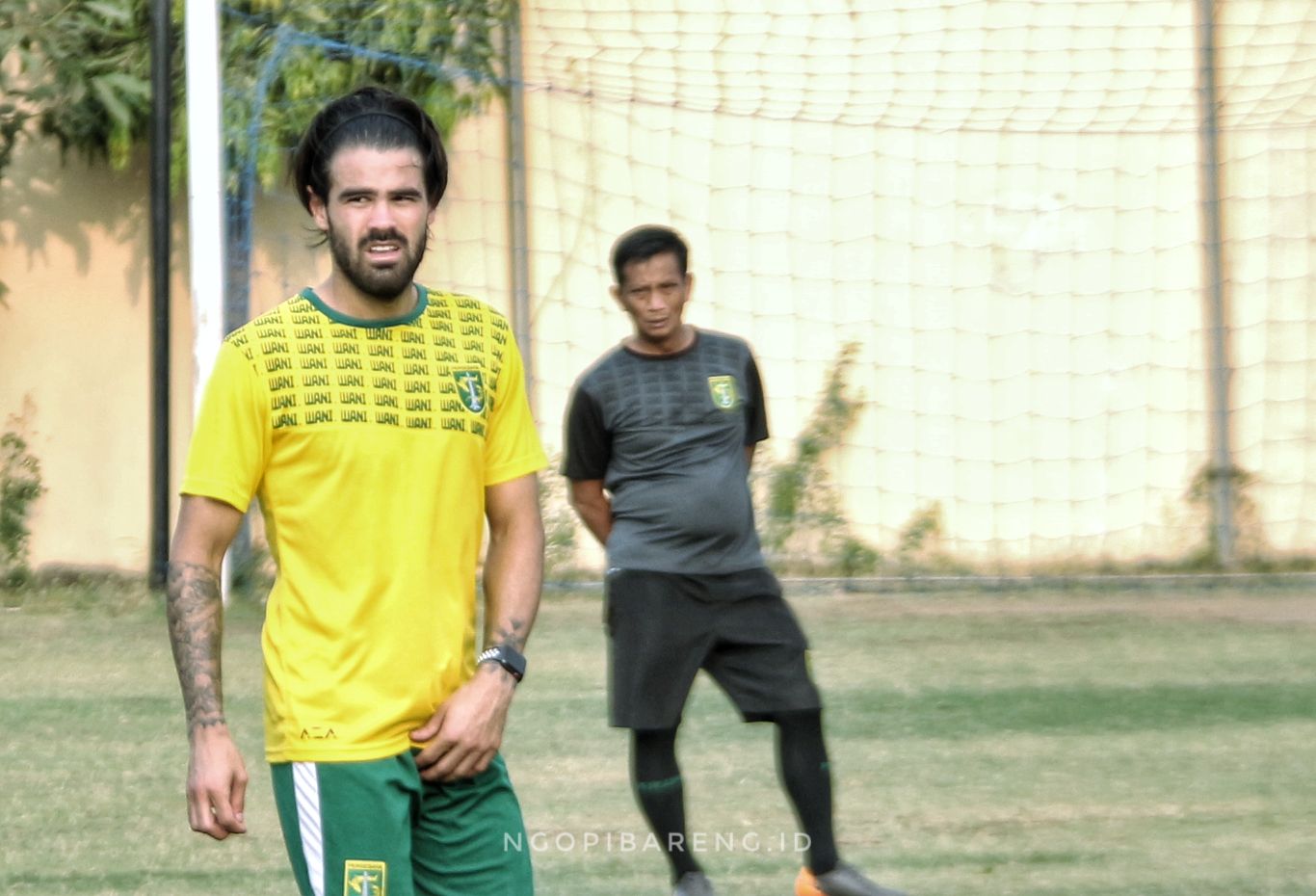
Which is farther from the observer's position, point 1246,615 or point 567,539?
point 567,539

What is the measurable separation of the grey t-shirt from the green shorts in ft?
6.75

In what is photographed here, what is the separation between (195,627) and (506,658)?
48 cm

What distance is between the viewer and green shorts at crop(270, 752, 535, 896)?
9.48 ft

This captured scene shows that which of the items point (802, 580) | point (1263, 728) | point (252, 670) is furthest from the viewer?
point (802, 580)

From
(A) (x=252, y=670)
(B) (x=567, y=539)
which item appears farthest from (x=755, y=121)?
(A) (x=252, y=670)

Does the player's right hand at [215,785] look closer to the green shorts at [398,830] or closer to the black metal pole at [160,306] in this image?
the green shorts at [398,830]

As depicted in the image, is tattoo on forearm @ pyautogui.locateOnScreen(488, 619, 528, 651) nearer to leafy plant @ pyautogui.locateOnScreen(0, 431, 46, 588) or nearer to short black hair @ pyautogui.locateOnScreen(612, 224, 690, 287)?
short black hair @ pyautogui.locateOnScreen(612, 224, 690, 287)

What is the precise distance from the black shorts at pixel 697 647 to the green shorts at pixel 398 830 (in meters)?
1.93

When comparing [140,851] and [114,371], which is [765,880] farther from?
[114,371]

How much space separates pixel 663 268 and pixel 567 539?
5885 millimetres

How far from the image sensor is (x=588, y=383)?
521cm

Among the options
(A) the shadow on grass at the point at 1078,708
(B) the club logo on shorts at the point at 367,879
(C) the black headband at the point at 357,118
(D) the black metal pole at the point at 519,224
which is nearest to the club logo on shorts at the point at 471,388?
(C) the black headband at the point at 357,118

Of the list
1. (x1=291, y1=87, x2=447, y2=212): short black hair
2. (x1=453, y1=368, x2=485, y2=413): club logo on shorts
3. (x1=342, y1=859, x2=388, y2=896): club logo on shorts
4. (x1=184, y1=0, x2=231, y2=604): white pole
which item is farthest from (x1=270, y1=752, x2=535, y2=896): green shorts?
(x1=184, y1=0, x2=231, y2=604): white pole

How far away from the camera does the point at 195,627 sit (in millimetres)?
2930
